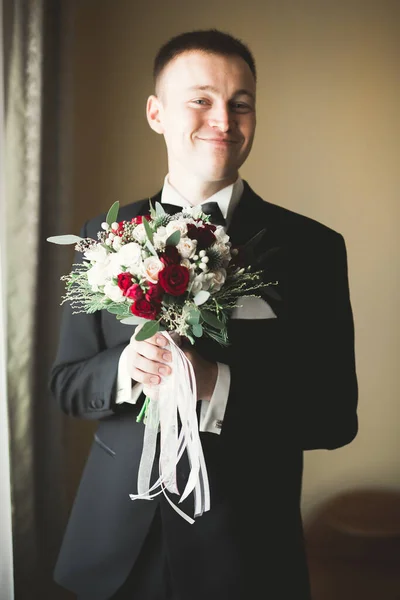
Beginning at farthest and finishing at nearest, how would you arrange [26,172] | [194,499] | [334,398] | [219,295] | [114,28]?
[114,28]
[26,172]
[334,398]
[194,499]
[219,295]

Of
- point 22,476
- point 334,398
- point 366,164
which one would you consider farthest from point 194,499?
point 366,164

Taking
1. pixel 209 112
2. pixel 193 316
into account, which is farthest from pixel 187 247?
pixel 209 112

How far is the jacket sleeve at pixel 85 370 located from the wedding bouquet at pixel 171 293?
5.1 inches

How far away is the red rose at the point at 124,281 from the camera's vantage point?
1.14m

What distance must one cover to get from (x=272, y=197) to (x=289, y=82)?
0.42 m

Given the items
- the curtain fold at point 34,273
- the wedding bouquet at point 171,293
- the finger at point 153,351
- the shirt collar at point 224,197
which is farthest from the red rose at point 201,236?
the curtain fold at point 34,273

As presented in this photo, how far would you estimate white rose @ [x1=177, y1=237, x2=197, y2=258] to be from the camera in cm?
116

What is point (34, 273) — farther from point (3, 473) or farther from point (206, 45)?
point (206, 45)

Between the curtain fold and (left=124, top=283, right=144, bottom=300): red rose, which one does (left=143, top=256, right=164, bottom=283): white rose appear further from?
the curtain fold

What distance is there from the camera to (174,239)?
116cm

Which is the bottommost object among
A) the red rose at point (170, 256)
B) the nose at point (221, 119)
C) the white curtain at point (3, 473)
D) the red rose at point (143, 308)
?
the white curtain at point (3, 473)

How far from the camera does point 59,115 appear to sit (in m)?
2.05

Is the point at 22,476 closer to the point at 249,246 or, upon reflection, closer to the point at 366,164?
the point at 249,246

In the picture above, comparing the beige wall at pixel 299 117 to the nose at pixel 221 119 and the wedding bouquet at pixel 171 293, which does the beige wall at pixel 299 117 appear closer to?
the nose at pixel 221 119
